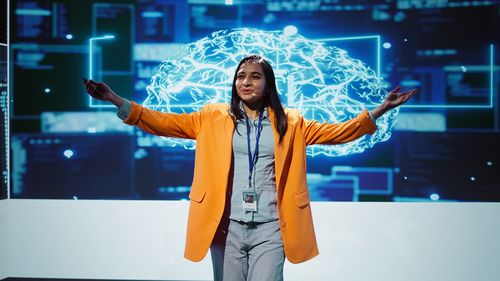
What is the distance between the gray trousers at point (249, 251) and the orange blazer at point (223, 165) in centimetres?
4

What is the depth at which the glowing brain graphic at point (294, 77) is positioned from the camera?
405 centimetres

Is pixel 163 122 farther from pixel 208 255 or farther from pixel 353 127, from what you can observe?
pixel 208 255

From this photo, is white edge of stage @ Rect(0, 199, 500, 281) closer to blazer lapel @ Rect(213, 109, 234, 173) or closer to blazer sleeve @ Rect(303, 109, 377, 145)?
blazer sleeve @ Rect(303, 109, 377, 145)

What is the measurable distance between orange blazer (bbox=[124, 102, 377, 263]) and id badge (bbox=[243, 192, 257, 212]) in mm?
89

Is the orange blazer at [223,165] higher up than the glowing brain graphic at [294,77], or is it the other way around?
the glowing brain graphic at [294,77]

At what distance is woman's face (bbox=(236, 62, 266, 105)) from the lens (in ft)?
7.79

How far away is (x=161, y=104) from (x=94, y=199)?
841 mm

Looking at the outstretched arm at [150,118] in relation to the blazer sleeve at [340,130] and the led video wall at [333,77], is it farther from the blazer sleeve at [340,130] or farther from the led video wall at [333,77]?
the led video wall at [333,77]

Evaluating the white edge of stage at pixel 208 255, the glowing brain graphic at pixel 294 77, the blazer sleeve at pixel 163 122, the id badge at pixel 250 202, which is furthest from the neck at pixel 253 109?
the white edge of stage at pixel 208 255

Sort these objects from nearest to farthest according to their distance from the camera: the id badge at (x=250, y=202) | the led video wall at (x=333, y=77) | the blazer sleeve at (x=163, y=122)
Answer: the id badge at (x=250, y=202), the blazer sleeve at (x=163, y=122), the led video wall at (x=333, y=77)

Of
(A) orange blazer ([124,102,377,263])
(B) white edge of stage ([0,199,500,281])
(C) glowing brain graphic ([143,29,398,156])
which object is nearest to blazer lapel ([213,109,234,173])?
(A) orange blazer ([124,102,377,263])

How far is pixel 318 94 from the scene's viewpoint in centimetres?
407

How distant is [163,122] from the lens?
240 centimetres

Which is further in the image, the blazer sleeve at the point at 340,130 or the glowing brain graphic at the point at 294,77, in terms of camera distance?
the glowing brain graphic at the point at 294,77
